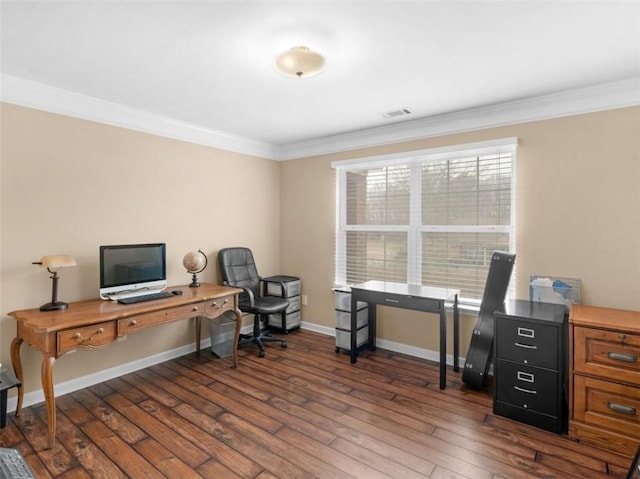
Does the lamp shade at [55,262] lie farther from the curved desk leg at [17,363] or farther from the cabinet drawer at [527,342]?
the cabinet drawer at [527,342]

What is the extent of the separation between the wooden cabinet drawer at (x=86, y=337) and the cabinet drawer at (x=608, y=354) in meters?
3.16

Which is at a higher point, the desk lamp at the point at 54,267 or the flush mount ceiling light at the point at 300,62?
the flush mount ceiling light at the point at 300,62

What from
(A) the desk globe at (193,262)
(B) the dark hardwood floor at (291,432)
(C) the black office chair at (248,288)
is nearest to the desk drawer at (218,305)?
(C) the black office chair at (248,288)

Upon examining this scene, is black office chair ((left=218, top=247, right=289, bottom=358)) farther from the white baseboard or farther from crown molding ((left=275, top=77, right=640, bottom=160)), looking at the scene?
crown molding ((left=275, top=77, right=640, bottom=160))

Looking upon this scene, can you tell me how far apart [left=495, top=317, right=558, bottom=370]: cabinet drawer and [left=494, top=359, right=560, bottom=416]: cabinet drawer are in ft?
0.17

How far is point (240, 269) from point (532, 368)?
302cm

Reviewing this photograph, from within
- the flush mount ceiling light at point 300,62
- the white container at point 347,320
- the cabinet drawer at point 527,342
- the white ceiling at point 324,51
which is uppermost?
the white ceiling at point 324,51

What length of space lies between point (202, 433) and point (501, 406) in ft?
6.88

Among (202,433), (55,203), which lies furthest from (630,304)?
(55,203)

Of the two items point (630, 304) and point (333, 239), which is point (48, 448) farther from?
point (630, 304)

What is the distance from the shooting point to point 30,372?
2.64m

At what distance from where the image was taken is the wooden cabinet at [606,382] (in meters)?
2.06

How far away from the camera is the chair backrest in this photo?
153 inches

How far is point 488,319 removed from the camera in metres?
2.86
